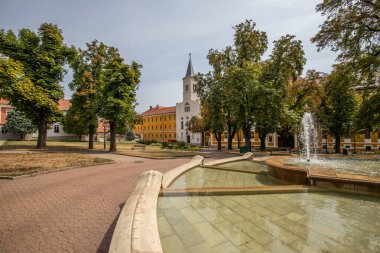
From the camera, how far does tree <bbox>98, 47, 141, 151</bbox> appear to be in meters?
23.4

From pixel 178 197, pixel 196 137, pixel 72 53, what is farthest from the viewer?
pixel 196 137

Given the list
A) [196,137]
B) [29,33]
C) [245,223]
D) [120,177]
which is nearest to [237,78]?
[120,177]

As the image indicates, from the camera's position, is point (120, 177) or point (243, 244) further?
point (120, 177)

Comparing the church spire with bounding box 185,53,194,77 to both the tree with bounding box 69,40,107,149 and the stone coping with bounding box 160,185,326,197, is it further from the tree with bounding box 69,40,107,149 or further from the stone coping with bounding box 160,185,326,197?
the stone coping with bounding box 160,185,326,197

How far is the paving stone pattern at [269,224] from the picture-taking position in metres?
2.99

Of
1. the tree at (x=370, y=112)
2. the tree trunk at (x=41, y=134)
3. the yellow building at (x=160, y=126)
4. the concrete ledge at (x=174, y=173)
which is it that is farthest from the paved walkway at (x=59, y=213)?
the yellow building at (x=160, y=126)

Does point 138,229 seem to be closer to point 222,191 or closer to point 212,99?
point 222,191

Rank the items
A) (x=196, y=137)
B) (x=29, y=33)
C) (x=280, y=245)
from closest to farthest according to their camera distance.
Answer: (x=280, y=245), (x=29, y=33), (x=196, y=137)

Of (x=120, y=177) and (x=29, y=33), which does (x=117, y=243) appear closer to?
(x=120, y=177)

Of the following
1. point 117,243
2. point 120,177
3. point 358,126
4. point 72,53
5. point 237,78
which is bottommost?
point 120,177

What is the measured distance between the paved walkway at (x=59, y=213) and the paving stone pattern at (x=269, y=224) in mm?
1480

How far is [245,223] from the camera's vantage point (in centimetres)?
375

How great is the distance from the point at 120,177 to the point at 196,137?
55.6 m

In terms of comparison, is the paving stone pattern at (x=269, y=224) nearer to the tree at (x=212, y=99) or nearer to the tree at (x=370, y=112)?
the tree at (x=370, y=112)
